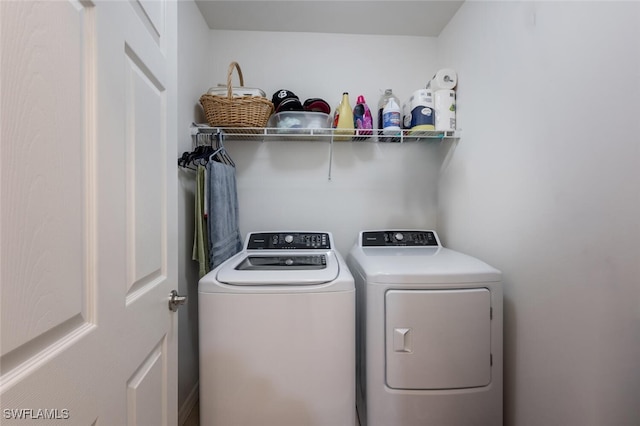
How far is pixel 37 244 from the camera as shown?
42 cm

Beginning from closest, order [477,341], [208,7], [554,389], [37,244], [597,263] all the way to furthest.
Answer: [37,244] → [597,263] → [554,389] → [477,341] → [208,7]

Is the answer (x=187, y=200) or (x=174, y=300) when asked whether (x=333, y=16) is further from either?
(x=174, y=300)

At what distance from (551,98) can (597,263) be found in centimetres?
67

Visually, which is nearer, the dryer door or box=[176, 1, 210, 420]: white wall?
the dryer door

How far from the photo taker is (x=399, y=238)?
1849mm

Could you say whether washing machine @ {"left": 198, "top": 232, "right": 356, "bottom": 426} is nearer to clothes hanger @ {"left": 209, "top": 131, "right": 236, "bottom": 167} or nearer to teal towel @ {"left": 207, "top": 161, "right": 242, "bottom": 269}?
teal towel @ {"left": 207, "top": 161, "right": 242, "bottom": 269}

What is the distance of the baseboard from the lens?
1519 mm

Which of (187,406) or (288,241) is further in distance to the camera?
(288,241)

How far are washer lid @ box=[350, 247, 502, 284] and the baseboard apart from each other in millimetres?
1322

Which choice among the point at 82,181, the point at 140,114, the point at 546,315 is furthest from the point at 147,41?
the point at 546,315

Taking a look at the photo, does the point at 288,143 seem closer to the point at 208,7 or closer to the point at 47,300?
the point at 208,7

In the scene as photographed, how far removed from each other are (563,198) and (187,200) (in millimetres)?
1839

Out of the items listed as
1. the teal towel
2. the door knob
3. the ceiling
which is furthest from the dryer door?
the ceiling
